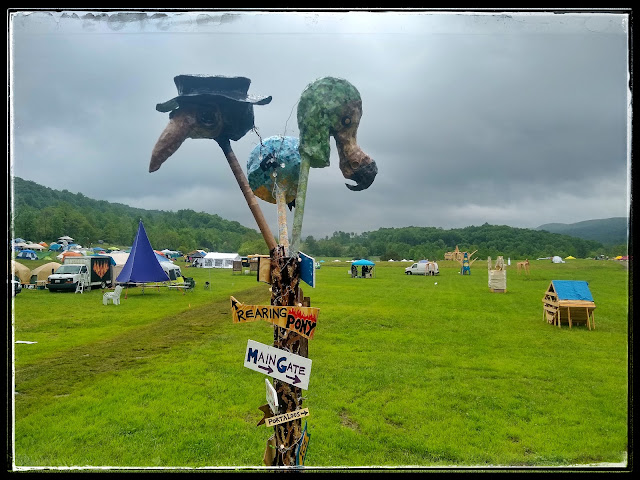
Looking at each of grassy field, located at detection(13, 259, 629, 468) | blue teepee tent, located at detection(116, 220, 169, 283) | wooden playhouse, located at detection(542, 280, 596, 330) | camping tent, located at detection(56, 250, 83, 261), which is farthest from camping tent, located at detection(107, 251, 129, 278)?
wooden playhouse, located at detection(542, 280, 596, 330)

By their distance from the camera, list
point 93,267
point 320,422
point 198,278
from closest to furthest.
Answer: point 320,422
point 93,267
point 198,278

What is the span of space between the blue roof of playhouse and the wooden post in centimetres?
739

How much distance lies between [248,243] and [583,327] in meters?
7.02

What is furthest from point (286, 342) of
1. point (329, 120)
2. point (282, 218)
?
point (329, 120)

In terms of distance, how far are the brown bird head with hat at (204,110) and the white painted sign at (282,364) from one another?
1200mm

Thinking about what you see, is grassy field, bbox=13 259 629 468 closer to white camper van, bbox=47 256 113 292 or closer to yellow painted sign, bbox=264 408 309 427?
yellow painted sign, bbox=264 408 309 427

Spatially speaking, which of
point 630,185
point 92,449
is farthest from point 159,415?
point 630,185

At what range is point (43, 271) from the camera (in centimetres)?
1288

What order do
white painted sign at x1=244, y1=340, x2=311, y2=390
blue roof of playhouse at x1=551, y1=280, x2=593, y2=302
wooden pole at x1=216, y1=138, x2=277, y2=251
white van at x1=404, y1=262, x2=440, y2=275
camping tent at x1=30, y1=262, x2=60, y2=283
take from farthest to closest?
1. white van at x1=404, y1=262, x2=440, y2=275
2. camping tent at x1=30, y1=262, x2=60, y2=283
3. blue roof of playhouse at x1=551, y1=280, x2=593, y2=302
4. wooden pole at x1=216, y1=138, x2=277, y2=251
5. white painted sign at x1=244, y1=340, x2=311, y2=390

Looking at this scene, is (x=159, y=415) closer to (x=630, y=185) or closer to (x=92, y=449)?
(x=92, y=449)

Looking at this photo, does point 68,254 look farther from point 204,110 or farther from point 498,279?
point 498,279

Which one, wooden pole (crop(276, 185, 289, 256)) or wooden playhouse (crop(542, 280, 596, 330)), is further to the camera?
wooden playhouse (crop(542, 280, 596, 330))

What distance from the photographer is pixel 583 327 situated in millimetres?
7844

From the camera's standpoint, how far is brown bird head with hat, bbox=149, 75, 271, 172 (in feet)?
7.20
